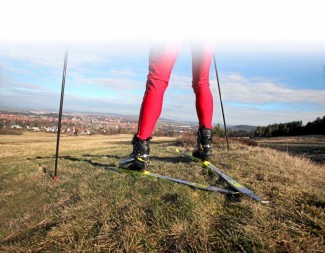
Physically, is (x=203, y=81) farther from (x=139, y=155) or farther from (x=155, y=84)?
(x=139, y=155)

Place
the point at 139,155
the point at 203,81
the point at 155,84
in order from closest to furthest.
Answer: the point at 155,84, the point at 139,155, the point at 203,81

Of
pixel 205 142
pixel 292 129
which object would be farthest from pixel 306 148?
pixel 292 129

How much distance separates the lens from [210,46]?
395cm

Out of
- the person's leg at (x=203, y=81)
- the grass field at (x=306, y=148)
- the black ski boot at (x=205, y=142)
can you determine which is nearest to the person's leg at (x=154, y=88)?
the person's leg at (x=203, y=81)

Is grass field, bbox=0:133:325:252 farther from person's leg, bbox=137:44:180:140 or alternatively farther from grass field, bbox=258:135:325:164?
grass field, bbox=258:135:325:164

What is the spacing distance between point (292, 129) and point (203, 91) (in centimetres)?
6073

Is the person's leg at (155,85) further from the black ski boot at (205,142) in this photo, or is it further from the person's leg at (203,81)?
the black ski boot at (205,142)

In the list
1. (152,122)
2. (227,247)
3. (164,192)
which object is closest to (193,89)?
(152,122)

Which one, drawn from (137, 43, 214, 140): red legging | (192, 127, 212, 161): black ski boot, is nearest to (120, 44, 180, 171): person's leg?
(137, 43, 214, 140): red legging

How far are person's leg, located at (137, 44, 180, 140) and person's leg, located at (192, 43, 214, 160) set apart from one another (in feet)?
2.04

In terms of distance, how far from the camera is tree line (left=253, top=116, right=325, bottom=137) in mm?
51466

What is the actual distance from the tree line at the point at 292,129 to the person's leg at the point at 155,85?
53.1 m

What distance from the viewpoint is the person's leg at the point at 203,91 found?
3949 mm

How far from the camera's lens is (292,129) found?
58.1m
